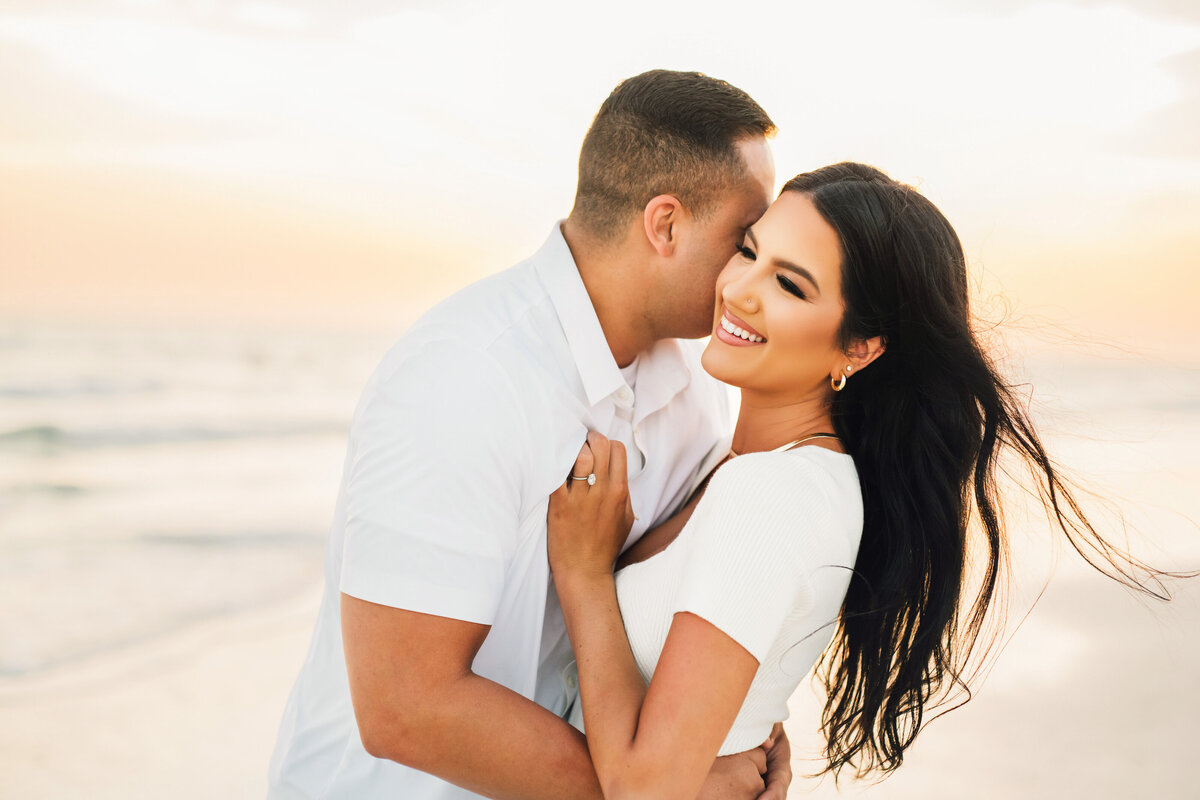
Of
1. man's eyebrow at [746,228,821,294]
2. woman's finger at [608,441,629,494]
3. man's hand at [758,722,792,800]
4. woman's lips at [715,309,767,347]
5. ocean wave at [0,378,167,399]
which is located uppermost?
man's eyebrow at [746,228,821,294]

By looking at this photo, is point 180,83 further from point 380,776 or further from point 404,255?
point 380,776

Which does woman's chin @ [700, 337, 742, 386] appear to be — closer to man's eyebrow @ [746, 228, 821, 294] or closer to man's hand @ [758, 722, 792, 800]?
man's eyebrow @ [746, 228, 821, 294]

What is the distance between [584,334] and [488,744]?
875 millimetres

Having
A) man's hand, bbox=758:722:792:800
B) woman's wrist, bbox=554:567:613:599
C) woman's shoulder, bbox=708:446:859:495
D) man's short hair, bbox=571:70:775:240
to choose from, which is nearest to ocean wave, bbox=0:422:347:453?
man's short hair, bbox=571:70:775:240

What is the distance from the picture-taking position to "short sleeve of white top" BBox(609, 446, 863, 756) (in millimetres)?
1761

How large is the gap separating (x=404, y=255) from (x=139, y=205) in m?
4.59

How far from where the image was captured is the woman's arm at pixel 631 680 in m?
1.74

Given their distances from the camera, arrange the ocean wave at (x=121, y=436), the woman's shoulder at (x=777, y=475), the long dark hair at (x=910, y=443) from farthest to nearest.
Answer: the ocean wave at (x=121, y=436) < the long dark hair at (x=910, y=443) < the woman's shoulder at (x=777, y=475)

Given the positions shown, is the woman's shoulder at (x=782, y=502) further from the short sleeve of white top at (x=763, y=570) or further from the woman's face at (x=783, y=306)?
the woman's face at (x=783, y=306)

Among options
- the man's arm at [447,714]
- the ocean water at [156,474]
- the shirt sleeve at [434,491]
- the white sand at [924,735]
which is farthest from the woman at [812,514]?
the ocean water at [156,474]

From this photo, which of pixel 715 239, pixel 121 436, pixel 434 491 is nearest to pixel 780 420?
pixel 715 239

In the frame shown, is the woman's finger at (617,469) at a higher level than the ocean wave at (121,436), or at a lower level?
higher

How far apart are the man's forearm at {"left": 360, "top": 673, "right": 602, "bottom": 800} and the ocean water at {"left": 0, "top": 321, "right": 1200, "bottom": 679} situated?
1.35m

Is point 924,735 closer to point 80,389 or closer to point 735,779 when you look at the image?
point 735,779
